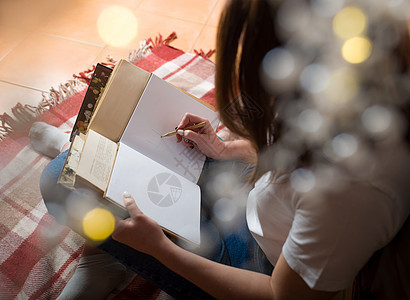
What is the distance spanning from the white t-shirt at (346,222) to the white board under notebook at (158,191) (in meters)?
0.27

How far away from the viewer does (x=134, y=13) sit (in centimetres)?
172

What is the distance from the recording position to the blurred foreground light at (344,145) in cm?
41

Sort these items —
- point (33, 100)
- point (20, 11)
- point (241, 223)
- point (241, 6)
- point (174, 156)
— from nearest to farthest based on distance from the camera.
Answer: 1. point (241, 6)
2. point (241, 223)
3. point (174, 156)
4. point (33, 100)
5. point (20, 11)

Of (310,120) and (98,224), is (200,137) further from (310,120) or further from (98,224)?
(310,120)

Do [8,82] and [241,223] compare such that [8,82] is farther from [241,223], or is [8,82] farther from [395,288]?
[395,288]

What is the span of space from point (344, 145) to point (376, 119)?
0.05 meters

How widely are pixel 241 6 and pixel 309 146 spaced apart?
0.64 feet

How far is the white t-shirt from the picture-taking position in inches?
15.8

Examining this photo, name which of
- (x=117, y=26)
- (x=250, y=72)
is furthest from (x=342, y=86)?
(x=117, y=26)

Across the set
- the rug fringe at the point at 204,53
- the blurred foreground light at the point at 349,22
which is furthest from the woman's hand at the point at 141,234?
the rug fringe at the point at 204,53

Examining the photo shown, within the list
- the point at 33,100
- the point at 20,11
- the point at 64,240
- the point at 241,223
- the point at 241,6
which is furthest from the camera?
the point at 20,11

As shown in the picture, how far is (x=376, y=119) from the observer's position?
413 millimetres

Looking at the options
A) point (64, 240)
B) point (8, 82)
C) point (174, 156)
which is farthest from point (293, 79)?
point (8, 82)

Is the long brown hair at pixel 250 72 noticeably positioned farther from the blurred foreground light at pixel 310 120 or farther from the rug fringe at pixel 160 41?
the rug fringe at pixel 160 41
